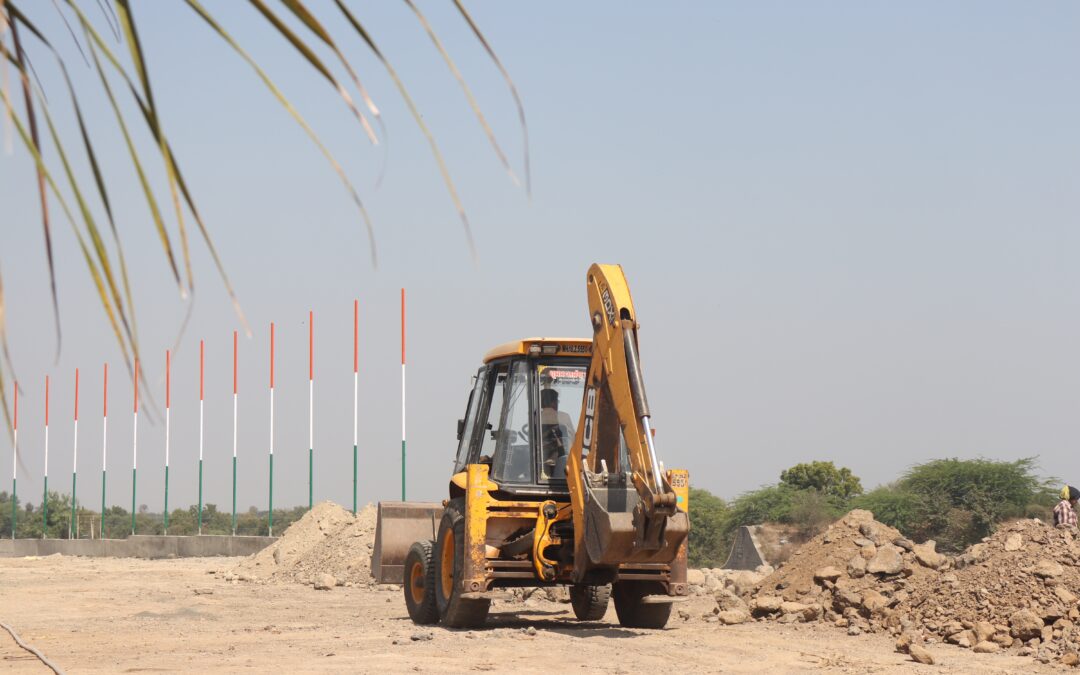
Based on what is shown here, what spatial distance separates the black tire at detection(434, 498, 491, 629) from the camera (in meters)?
12.3

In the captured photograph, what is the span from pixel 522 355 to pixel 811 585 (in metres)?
4.68

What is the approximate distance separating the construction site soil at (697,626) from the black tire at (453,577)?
197 mm

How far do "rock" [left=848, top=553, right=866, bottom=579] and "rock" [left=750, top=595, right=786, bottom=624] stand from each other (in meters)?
0.90

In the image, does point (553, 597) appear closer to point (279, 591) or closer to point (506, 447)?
point (506, 447)

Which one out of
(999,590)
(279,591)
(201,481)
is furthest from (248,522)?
(999,590)

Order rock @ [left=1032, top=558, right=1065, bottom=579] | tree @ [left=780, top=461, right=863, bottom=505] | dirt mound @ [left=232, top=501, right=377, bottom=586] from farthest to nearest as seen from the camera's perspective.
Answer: tree @ [left=780, top=461, right=863, bottom=505], dirt mound @ [left=232, top=501, right=377, bottom=586], rock @ [left=1032, top=558, right=1065, bottom=579]

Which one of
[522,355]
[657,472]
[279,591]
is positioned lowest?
[279,591]

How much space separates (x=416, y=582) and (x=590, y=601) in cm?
190


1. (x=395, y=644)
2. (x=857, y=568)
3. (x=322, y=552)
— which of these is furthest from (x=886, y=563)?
(x=322, y=552)

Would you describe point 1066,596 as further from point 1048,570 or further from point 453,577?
point 453,577

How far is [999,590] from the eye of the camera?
12.9 m

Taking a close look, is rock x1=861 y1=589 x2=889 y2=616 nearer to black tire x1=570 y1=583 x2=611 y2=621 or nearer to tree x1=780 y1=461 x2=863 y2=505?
black tire x1=570 y1=583 x2=611 y2=621

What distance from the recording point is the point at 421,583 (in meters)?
13.7

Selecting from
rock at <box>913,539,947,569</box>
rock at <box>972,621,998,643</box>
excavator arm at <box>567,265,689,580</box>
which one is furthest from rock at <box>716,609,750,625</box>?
rock at <box>972,621,998,643</box>
